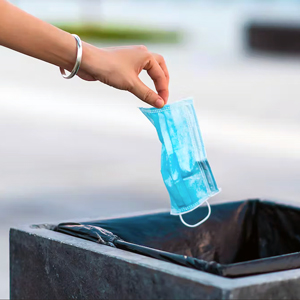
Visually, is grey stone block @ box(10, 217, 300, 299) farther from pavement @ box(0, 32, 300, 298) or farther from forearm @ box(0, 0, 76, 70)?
pavement @ box(0, 32, 300, 298)

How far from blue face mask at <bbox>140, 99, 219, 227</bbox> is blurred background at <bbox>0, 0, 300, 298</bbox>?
0.89 m

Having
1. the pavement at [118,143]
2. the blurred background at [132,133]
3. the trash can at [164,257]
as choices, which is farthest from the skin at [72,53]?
the pavement at [118,143]

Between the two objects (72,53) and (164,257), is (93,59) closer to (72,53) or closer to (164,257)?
(72,53)

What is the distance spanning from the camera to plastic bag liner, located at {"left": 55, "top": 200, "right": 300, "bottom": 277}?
3123 millimetres

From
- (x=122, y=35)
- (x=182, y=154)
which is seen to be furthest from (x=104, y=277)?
(x=122, y=35)

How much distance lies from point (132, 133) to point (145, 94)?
8.90 metres

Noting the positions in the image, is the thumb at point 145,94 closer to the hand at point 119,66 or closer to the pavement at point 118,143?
the hand at point 119,66

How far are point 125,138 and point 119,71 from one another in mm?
8560

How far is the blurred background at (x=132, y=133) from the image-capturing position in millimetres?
7703

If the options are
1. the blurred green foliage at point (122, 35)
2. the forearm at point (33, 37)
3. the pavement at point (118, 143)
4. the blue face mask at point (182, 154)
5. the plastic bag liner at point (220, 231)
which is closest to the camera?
the forearm at point (33, 37)

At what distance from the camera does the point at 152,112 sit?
2.72 metres

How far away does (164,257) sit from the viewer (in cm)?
245

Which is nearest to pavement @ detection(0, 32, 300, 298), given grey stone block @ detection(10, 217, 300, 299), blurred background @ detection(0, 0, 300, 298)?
blurred background @ detection(0, 0, 300, 298)

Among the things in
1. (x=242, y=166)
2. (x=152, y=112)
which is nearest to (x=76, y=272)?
(x=152, y=112)
